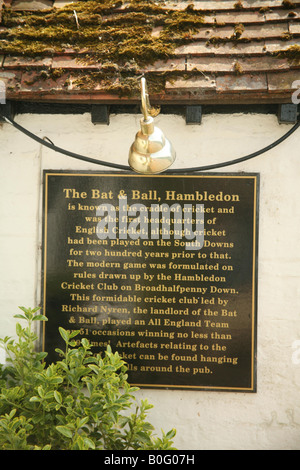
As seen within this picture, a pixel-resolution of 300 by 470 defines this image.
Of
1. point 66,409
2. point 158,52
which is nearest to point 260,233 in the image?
point 158,52

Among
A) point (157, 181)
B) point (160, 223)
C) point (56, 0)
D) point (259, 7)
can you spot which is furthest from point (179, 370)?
point (56, 0)

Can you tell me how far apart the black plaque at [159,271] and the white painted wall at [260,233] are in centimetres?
12

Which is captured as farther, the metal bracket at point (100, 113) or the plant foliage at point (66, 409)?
the metal bracket at point (100, 113)

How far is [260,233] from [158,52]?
1.74 m

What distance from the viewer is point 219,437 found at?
11.1ft

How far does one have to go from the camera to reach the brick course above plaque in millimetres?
2938

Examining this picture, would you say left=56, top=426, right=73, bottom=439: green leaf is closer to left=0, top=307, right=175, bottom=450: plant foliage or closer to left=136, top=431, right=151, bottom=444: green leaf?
left=0, top=307, right=175, bottom=450: plant foliage

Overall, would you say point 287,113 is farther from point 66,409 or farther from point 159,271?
point 66,409

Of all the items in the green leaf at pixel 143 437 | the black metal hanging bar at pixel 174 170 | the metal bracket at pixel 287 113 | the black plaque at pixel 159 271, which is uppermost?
the metal bracket at pixel 287 113

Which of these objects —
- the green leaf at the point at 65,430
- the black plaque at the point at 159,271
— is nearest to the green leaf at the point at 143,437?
the green leaf at the point at 65,430

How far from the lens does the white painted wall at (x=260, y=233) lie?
3330 mm

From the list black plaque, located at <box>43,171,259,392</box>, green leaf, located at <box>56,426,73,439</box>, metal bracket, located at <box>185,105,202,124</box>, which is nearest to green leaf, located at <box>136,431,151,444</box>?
green leaf, located at <box>56,426,73,439</box>

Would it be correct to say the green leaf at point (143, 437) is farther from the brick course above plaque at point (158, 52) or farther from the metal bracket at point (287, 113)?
the metal bracket at point (287, 113)

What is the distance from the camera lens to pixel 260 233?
3.36 meters
